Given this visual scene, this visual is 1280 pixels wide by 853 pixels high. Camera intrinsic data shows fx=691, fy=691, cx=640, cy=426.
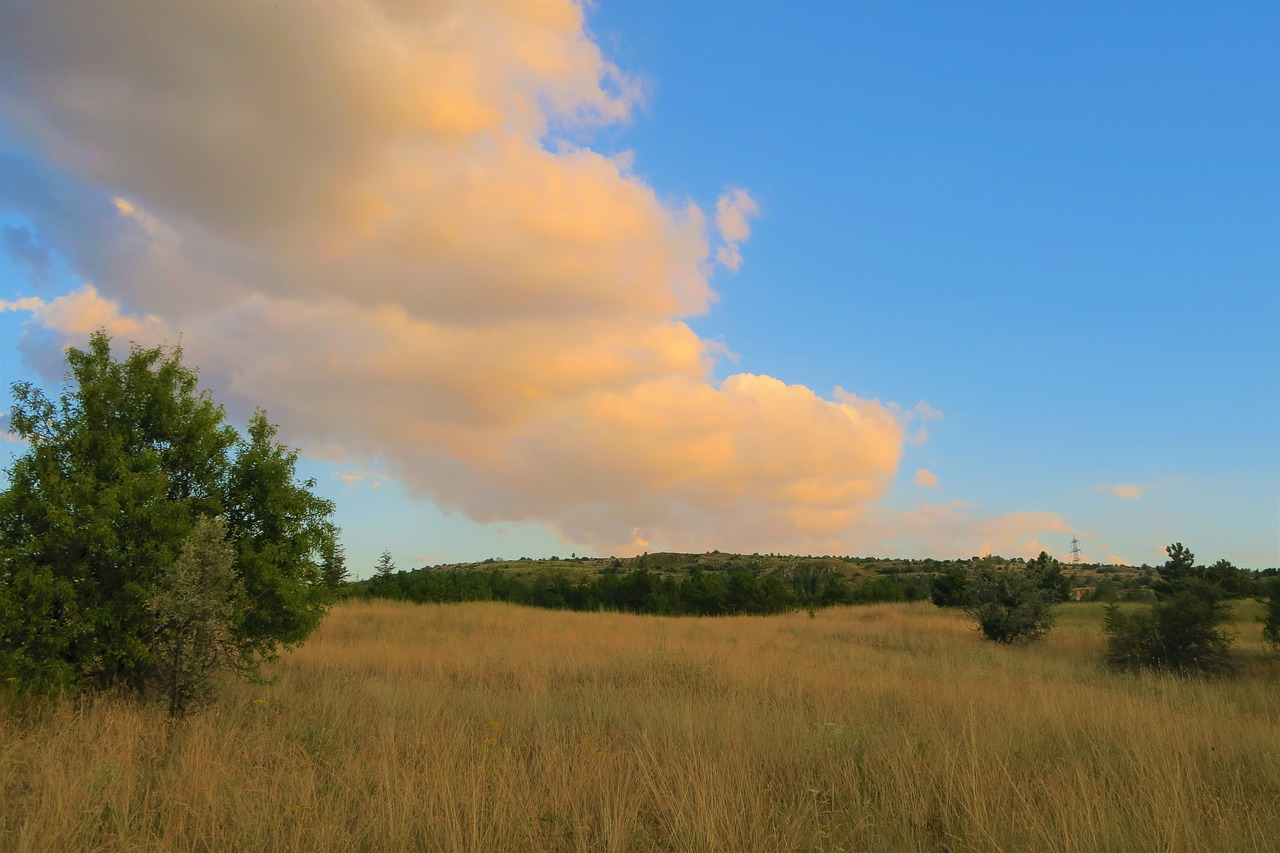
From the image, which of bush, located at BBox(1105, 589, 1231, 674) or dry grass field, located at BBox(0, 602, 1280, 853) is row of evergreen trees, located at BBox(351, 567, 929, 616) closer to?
bush, located at BBox(1105, 589, 1231, 674)

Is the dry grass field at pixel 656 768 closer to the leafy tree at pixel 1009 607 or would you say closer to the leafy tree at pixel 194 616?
the leafy tree at pixel 194 616

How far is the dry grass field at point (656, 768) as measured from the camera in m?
5.04

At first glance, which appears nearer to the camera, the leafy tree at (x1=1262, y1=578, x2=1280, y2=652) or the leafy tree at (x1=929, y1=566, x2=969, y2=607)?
the leafy tree at (x1=1262, y1=578, x2=1280, y2=652)

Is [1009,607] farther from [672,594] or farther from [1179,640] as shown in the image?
A: [672,594]

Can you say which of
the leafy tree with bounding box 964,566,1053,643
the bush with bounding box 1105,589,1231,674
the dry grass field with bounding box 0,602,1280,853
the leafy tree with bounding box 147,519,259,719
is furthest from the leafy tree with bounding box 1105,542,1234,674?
the leafy tree with bounding box 147,519,259,719

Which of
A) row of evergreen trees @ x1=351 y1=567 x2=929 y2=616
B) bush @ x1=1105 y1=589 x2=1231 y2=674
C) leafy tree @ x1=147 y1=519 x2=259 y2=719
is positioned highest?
leafy tree @ x1=147 y1=519 x2=259 y2=719

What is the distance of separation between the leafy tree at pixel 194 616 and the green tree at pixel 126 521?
0.47 metres

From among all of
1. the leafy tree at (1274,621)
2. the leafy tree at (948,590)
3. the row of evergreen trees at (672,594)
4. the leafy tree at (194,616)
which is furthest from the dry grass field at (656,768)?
the row of evergreen trees at (672,594)

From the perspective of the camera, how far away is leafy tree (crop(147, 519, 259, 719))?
8000 mm

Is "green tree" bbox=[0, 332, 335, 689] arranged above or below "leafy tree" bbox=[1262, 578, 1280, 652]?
above

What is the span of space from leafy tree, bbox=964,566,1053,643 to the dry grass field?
9367 mm

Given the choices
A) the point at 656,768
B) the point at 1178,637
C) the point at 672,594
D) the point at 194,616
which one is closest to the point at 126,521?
the point at 194,616

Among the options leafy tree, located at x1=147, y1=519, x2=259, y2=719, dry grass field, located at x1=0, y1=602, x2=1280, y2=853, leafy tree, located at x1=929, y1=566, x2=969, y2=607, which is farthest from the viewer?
leafy tree, located at x1=929, y1=566, x2=969, y2=607

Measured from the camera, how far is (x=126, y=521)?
9266mm
